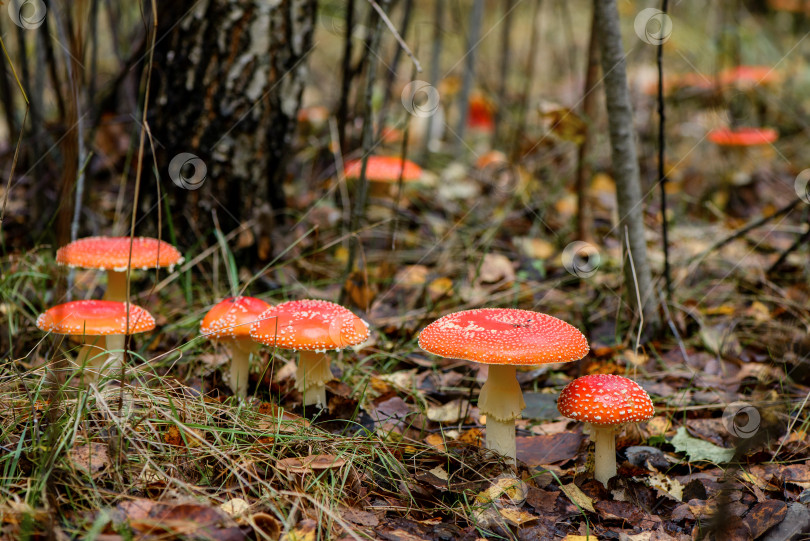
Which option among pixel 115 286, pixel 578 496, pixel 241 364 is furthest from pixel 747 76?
pixel 115 286

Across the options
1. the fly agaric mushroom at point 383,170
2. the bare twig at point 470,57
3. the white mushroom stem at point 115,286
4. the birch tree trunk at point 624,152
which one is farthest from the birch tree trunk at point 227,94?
the bare twig at point 470,57

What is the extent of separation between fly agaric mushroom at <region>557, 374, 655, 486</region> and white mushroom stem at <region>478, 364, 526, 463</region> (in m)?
0.20

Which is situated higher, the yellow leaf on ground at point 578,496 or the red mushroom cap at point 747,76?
the red mushroom cap at point 747,76

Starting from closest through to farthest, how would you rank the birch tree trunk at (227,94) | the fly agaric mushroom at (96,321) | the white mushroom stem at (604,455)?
the white mushroom stem at (604,455)
the fly agaric mushroom at (96,321)
the birch tree trunk at (227,94)

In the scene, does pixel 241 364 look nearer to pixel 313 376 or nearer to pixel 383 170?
pixel 313 376

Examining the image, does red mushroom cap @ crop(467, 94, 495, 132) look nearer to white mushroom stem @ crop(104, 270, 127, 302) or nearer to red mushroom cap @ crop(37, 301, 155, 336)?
white mushroom stem @ crop(104, 270, 127, 302)

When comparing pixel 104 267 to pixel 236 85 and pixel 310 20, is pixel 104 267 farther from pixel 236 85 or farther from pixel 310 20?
pixel 310 20

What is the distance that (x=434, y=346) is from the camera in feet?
7.75

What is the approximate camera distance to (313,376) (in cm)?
277

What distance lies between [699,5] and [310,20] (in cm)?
991

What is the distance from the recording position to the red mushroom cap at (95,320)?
8.78ft

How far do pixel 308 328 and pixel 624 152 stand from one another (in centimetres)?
192

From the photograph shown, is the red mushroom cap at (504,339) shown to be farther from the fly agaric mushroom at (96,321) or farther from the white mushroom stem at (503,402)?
the fly agaric mushroom at (96,321)

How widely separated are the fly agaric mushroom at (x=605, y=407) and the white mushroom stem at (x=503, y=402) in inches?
7.9
